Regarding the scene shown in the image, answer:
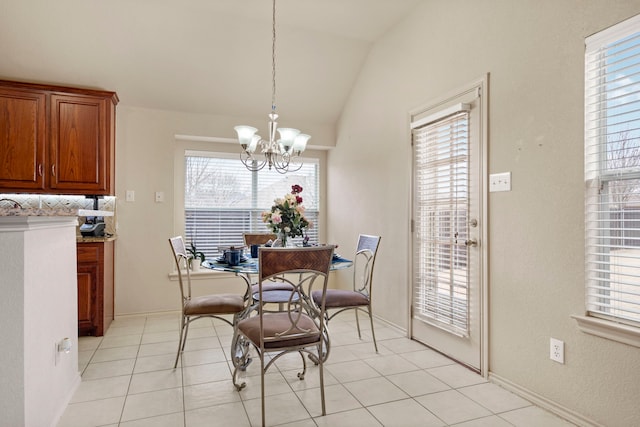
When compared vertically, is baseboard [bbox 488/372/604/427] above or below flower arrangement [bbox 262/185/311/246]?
below

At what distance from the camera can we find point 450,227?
301 cm

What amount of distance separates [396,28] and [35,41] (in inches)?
135

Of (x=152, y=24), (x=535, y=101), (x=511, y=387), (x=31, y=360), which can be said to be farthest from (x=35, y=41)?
(x=511, y=387)

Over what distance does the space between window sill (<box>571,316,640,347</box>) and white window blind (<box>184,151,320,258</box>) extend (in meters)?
3.19

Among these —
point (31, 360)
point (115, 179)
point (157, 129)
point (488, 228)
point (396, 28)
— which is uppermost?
point (396, 28)

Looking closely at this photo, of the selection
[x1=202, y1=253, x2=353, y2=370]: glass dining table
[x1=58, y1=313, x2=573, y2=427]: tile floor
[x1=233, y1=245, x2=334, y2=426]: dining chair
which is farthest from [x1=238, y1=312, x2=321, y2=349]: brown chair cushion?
[x1=58, y1=313, x2=573, y2=427]: tile floor

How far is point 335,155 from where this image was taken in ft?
16.7

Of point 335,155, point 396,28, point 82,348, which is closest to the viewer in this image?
point 82,348

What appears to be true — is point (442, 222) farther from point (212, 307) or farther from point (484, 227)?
point (212, 307)

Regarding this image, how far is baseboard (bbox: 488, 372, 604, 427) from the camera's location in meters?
2.01

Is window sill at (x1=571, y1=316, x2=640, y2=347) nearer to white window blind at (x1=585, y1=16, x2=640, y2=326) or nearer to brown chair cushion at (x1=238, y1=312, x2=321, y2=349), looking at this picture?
white window blind at (x1=585, y1=16, x2=640, y2=326)

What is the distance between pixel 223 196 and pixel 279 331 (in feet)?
9.91

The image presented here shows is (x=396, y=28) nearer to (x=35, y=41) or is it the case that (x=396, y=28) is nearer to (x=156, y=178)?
(x=156, y=178)

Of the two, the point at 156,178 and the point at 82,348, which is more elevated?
the point at 156,178
